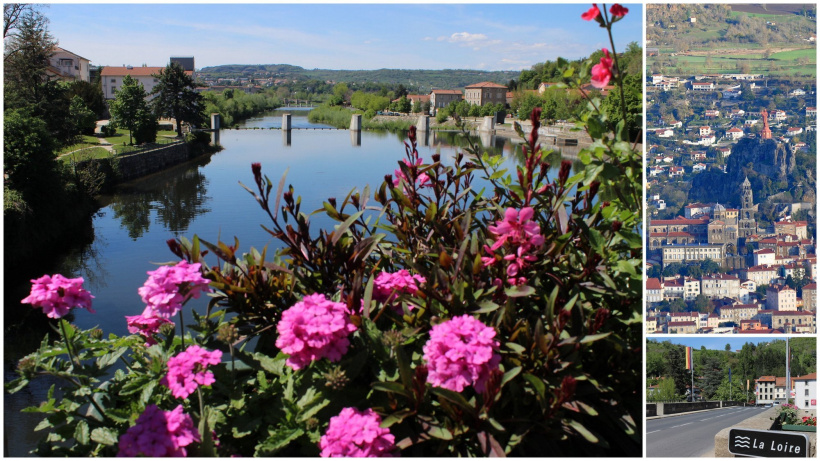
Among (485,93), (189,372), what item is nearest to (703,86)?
(189,372)

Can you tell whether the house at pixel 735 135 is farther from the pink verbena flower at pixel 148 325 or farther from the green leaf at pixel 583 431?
the pink verbena flower at pixel 148 325

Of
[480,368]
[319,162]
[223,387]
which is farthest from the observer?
[319,162]

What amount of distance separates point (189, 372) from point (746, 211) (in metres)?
6.79

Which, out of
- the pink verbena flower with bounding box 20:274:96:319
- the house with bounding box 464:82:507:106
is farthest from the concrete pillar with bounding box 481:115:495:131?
the pink verbena flower with bounding box 20:274:96:319

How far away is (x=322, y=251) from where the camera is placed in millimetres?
1562

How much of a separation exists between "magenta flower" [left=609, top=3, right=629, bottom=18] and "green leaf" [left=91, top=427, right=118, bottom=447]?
1.35 meters

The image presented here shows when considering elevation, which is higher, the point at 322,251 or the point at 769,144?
the point at 769,144

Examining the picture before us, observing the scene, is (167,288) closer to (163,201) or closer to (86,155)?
(163,201)

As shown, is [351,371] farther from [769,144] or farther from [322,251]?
[769,144]

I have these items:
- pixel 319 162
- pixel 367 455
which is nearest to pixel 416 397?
pixel 367 455

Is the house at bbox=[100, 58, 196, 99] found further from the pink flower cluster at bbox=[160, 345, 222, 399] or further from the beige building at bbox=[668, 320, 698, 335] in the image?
the beige building at bbox=[668, 320, 698, 335]

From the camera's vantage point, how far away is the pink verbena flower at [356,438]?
1.15m

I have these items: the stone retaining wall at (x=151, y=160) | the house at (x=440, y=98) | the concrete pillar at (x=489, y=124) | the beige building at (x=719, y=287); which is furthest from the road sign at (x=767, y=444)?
the house at (x=440, y=98)

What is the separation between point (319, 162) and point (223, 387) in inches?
225
